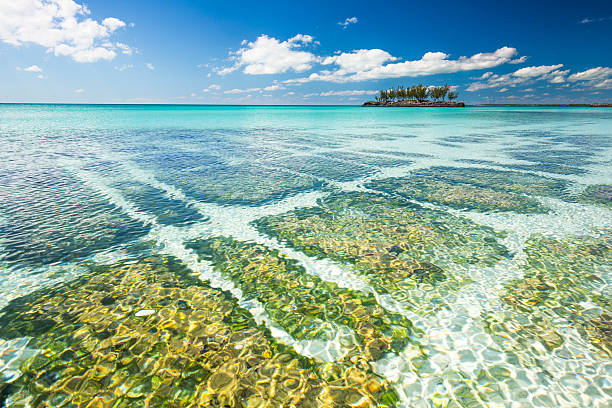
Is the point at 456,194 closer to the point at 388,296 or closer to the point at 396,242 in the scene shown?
the point at 396,242

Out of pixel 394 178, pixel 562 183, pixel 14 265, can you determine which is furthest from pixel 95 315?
pixel 562 183

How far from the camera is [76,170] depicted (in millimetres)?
15523

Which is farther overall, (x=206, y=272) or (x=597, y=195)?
(x=597, y=195)

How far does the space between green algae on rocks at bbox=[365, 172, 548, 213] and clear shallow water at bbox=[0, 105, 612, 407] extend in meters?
0.12

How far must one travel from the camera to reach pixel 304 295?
6.01m

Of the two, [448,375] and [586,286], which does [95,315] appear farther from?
[586,286]

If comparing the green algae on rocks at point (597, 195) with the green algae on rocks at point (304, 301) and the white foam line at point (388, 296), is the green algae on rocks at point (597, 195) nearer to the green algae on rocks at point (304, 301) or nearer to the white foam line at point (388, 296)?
the white foam line at point (388, 296)

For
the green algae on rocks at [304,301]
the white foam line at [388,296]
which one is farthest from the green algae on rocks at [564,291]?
the green algae on rocks at [304,301]

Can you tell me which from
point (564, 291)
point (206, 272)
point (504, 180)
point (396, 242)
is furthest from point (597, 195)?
point (206, 272)

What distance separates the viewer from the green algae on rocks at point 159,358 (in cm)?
390

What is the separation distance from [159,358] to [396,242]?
236 inches

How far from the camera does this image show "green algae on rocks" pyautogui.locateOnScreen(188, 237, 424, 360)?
500cm

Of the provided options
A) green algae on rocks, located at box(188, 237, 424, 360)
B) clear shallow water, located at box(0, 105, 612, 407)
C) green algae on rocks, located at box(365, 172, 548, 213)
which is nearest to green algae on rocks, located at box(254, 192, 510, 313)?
clear shallow water, located at box(0, 105, 612, 407)

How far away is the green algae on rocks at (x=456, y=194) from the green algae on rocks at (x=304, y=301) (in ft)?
22.4
